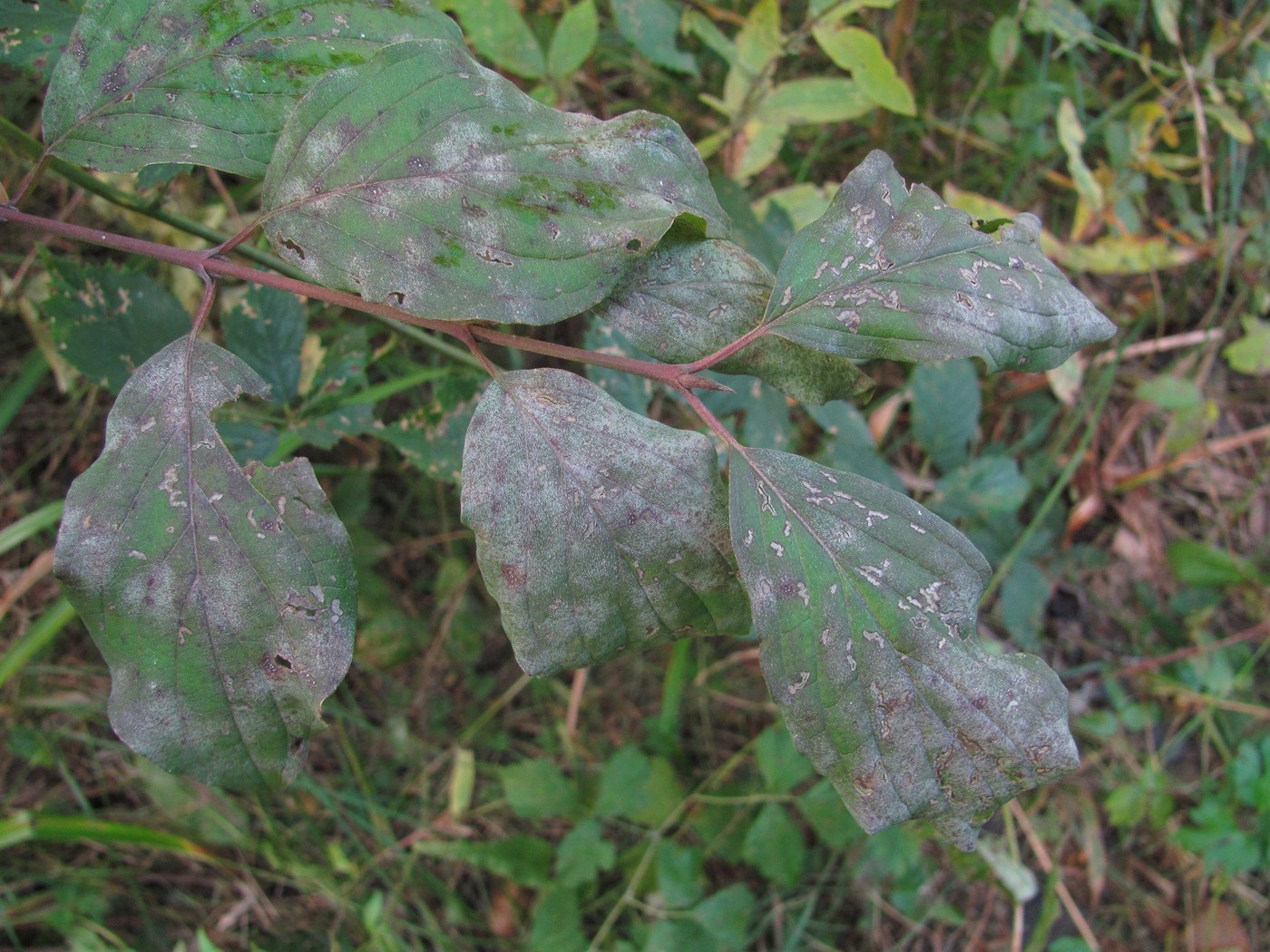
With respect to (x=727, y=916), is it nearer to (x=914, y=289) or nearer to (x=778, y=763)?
(x=778, y=763)

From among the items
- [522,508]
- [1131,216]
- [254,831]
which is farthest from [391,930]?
[1131,216]

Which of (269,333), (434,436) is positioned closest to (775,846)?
(434,436)

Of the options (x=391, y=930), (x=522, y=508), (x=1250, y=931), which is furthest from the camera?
(x=1250, y=931)

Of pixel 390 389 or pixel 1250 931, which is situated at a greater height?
pixel 390 389

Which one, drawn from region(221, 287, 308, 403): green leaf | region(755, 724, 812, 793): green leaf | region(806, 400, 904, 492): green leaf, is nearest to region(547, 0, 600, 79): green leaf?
region(221, 287, 308, 403): green leaf

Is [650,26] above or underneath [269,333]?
above

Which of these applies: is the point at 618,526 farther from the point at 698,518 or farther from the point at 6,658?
the point at 6,658
